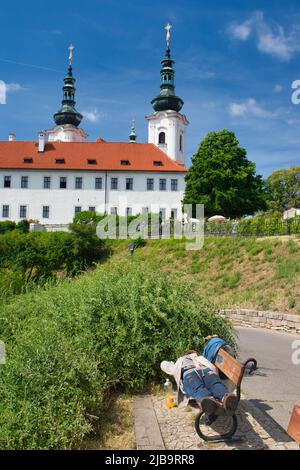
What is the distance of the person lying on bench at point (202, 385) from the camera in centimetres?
483

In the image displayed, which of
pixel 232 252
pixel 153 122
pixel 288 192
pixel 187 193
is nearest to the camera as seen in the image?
pixel 232 252

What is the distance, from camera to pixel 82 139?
7056 centimetres

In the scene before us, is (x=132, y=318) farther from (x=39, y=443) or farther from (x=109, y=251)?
(x=109, y=251)

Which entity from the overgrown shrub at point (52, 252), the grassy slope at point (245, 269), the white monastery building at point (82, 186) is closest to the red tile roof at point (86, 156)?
the white monastery building at point (82, 186)

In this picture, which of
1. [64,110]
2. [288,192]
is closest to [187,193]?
[288,192]

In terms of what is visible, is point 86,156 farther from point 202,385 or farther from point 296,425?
point 296,425

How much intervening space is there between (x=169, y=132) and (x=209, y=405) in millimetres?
59652

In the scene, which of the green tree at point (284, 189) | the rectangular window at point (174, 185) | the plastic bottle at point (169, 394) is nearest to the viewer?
the plastic bottle at point (169, 394)

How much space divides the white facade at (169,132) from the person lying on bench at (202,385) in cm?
5675

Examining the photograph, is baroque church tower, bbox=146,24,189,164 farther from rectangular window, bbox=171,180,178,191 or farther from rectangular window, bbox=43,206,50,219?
rectangular window, bbox=43,206,50,219

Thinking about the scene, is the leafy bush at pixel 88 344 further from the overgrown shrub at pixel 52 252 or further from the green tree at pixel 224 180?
the green tree at pixel 224 180

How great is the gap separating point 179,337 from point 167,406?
134cm
